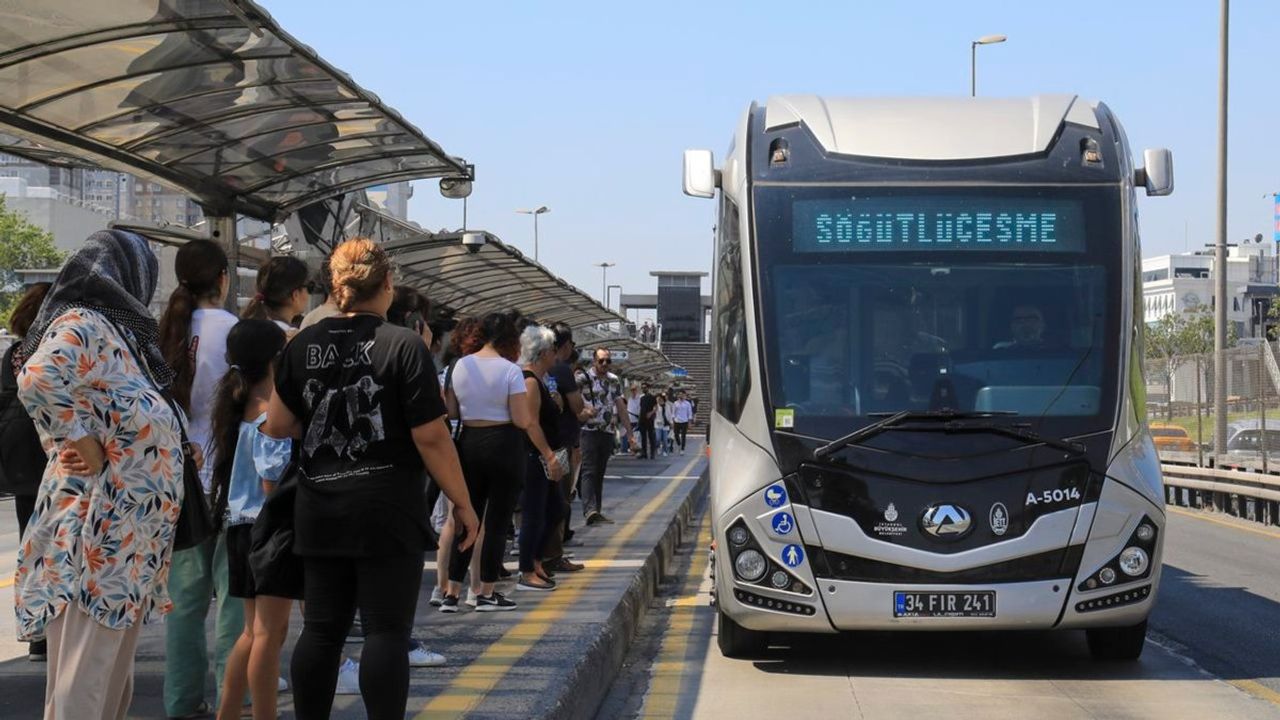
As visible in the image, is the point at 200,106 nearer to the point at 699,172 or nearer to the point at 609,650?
the point at 699,172

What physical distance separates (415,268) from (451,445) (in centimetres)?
1364

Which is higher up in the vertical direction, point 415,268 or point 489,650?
point 415,268

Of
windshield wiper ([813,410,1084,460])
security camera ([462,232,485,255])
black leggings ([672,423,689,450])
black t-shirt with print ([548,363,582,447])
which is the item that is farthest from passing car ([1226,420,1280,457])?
black leggings ([672,423,689,450])

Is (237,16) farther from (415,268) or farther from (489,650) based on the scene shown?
(415,268)

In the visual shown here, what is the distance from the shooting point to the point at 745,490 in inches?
358

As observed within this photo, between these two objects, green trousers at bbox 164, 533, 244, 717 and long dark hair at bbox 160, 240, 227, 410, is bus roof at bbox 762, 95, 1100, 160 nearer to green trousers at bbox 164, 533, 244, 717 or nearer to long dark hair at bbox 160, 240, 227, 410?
long dark hair at bbox 160, 240, 227, 410

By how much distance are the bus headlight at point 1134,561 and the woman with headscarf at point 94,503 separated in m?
5.34

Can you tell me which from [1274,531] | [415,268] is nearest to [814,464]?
[415,268]

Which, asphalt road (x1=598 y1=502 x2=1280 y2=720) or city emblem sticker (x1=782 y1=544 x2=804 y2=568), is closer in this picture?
asphalt road (x1=598 y1=502 x2=1280 y2=720)

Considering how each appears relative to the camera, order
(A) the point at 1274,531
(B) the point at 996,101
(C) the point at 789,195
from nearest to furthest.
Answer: (C) the point at 789,195
(B) the point at 996,101
(A) the point at 1274,531

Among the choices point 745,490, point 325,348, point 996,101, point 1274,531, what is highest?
point 996,101

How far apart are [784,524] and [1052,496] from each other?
1393 mm

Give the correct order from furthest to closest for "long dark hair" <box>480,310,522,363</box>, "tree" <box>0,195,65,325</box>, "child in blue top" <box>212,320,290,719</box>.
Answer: "tree" <box>0,195,65,325</box>, "long dark hair" <box>480,310,522,363</box>, "child in blue top" <box>212,320,290,719</box>

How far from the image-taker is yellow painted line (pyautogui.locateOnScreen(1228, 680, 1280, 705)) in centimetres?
830
